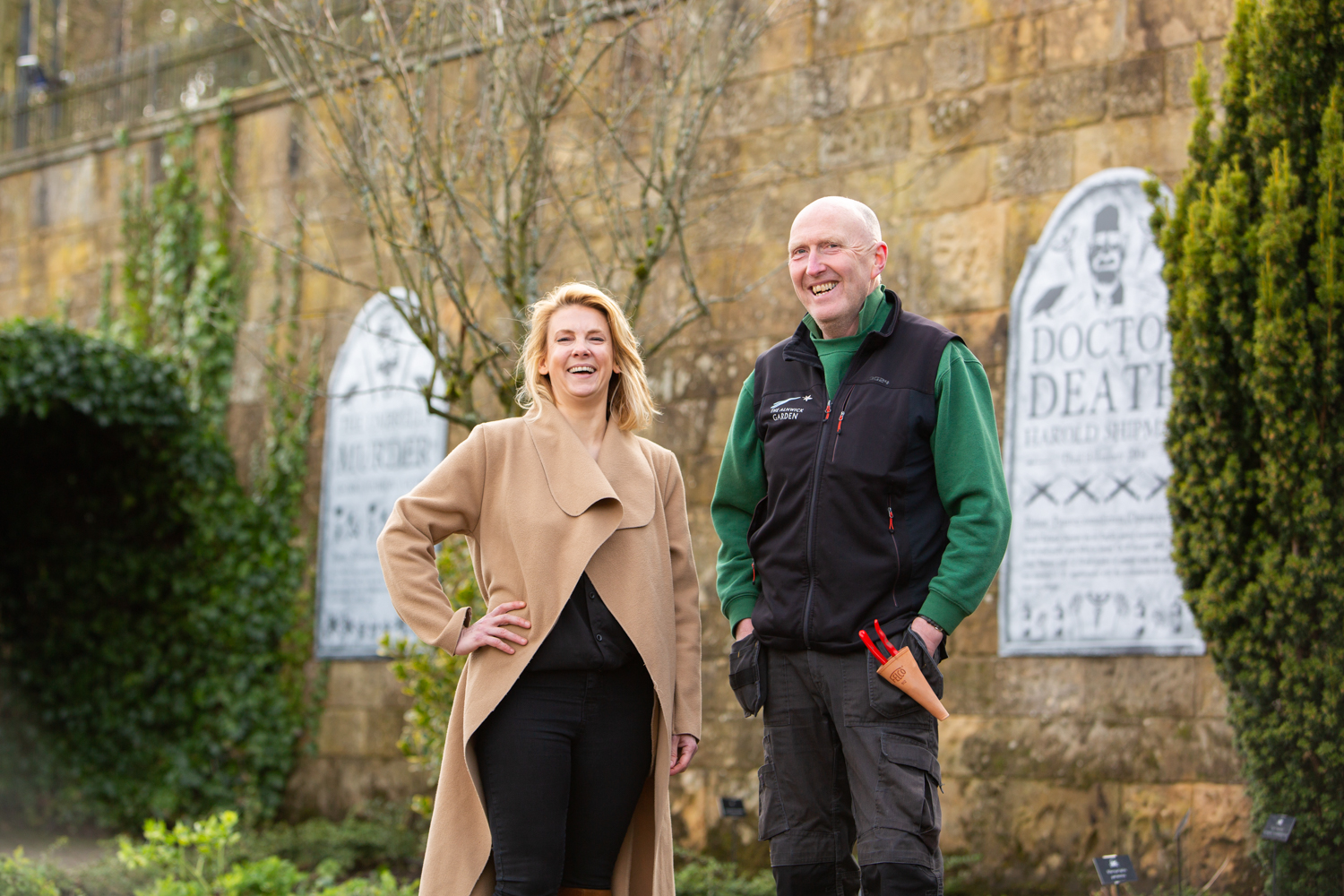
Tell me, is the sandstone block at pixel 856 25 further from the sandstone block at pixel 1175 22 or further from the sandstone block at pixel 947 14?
the sandstone block at pixel 1175 22

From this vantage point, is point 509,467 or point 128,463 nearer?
point 509,467

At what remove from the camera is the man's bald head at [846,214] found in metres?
2.95

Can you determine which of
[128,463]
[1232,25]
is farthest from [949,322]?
[128,463]

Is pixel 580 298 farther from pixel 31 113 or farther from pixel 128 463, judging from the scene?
pixel 31 113

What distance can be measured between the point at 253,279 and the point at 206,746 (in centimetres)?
263

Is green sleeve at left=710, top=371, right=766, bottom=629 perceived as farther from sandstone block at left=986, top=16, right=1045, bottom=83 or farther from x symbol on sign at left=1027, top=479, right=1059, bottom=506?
sandstone block at left=986, top=16, right=1045, bottom=83

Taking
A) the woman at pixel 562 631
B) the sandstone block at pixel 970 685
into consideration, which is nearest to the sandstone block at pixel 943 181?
the sandstone block at pixel 970 685

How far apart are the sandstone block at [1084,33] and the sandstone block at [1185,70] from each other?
213 millimetres

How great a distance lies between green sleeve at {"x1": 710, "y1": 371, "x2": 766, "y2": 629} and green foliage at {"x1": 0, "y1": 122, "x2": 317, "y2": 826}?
478 centimetres

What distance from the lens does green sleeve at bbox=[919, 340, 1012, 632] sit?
2.71 m

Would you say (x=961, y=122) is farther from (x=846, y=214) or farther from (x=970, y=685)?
(x=846, y=214)

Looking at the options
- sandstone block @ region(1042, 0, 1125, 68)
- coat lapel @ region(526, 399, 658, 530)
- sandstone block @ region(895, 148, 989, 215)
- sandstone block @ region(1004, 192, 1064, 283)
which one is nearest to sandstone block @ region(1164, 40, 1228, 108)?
sandstone block @ region(1042, 0, 1125, 68)

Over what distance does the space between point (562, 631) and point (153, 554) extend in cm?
604

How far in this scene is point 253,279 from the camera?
8109mm
